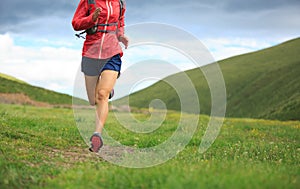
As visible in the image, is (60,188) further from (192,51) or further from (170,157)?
(192,51)

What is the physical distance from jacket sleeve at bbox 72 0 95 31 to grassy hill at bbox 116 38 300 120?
255 feet

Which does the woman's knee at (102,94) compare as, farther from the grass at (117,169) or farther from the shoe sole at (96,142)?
the grass at (117,169)

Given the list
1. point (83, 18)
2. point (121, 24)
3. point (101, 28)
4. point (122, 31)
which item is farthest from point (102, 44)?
point (121, 24)

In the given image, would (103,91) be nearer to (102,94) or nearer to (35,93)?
(102,94)

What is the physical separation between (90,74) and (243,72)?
13541 cm

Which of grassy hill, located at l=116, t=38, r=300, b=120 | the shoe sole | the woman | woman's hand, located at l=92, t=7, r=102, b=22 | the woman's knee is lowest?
grassy hill, located at l=116, t=38, r=300, b=120

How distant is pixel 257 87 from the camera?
126688 millimetres

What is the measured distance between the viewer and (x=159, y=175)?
20.9 feet

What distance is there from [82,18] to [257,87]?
397 feet

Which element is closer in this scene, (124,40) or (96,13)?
(96,13)

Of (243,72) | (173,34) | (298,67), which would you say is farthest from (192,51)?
(243,72)

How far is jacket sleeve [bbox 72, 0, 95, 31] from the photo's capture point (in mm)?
9984

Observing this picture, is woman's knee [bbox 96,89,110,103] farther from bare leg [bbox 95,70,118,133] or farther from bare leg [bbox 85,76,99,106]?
bare leg [bbox 85,76,99,106]

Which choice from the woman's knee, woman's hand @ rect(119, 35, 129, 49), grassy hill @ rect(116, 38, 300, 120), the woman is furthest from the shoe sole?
grassy hill @ rect(116, 38, 300, 120)
